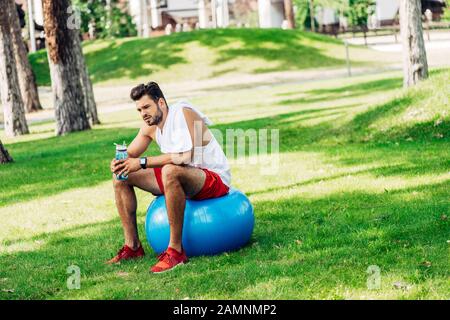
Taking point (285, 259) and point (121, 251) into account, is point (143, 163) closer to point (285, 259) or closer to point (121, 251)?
point (121, 251)

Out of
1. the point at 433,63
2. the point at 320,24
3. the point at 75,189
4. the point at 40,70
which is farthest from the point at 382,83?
the point at 320,24

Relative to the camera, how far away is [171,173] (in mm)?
6996

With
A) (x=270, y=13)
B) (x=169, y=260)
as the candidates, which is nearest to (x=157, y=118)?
(x=169, y=260)

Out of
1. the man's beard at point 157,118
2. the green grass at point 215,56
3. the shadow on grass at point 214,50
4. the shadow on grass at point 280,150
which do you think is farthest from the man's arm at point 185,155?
the shadow on grass at point 214,50

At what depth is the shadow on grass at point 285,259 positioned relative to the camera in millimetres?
6176

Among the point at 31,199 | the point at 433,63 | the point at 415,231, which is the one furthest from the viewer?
the point at 433,63

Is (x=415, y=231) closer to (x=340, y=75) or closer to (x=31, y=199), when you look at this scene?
→ (x=31, y=199)

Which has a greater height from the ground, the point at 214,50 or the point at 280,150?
the point at 214,50

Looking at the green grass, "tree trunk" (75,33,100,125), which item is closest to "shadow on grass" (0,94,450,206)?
"tree trunk" (75,33,100,125)

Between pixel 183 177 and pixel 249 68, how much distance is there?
2958 cm

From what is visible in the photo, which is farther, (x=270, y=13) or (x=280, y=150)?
Answer: (x=270, y=13)

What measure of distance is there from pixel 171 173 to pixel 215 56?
31957 millimetres

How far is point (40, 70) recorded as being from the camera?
147ft

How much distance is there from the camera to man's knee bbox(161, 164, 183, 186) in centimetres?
700
